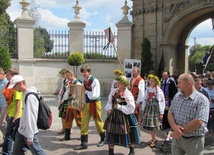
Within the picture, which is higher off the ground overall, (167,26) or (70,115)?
(167,26)

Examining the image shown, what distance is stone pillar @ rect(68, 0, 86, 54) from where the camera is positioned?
1516cm

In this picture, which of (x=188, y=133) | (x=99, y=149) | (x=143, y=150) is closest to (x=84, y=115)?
(x=99, y=149)

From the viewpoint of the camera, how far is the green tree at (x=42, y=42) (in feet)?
50.3

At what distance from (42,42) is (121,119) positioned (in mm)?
11665

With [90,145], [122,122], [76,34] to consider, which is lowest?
[90,145]

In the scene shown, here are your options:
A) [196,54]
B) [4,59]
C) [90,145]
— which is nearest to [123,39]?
[4,59]

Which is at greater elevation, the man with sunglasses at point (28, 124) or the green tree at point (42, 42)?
the green tree at point (42, 42)

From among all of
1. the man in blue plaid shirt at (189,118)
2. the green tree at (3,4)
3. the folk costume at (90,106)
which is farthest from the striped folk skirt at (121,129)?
the green tree at (3,4)

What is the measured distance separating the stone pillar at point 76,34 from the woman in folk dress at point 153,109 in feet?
30.4

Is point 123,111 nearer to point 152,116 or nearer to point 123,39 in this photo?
point 152,116

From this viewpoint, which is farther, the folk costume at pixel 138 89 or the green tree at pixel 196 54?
the green tree at pixel 196 54

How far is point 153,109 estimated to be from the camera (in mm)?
6465

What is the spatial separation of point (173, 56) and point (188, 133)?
475 inches

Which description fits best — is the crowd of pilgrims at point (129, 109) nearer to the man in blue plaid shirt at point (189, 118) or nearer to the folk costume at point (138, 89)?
the folk costume at point (138, 89)
